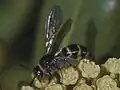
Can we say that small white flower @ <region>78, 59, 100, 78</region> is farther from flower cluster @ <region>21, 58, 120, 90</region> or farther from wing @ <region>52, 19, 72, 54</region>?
wing @ <region>52, 19, 72, 54</region>

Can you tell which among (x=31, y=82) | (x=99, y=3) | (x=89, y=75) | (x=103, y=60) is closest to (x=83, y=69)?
(x=89, y=75)

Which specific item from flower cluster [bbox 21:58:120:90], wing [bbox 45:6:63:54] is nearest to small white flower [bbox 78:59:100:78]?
flower cluster [bbox 21:58:120:90]

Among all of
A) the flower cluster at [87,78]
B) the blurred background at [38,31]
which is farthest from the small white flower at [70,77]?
the blurred background at [38,31]

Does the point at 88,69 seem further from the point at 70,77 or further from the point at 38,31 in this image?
the point at 38,31

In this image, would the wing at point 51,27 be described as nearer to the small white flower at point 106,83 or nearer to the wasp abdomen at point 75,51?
the wasp abdomen at point 75,51

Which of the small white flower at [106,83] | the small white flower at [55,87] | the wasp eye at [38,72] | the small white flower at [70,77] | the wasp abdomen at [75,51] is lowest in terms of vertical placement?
the small white flower at [106,83]

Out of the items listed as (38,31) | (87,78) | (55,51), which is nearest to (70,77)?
(87,78)
